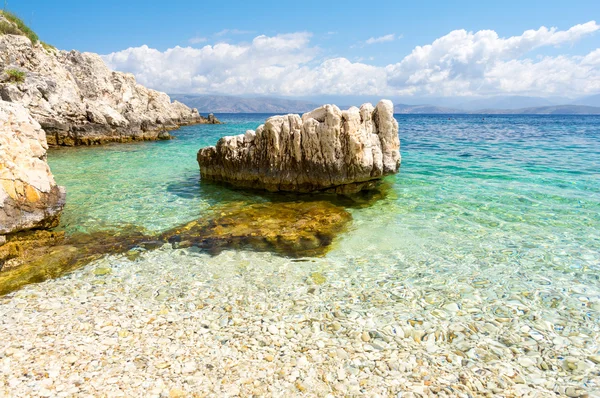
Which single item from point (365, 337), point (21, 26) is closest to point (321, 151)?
point (365, 337)

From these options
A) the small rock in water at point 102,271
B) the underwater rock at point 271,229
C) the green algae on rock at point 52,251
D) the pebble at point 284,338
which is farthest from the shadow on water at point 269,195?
the pebble at point 284,338

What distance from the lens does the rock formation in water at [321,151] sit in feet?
42.8

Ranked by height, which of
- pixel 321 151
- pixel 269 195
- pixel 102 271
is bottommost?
pixel 102 271

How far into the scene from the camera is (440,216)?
11.2m

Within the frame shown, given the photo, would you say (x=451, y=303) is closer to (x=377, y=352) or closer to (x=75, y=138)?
(x=377, y=352)

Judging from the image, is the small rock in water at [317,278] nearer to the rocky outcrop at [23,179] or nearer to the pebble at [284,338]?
the pebble at [284,338]

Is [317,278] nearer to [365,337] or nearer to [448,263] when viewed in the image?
[365,337]

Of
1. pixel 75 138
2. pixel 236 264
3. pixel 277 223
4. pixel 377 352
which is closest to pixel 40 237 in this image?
pixel 236 264

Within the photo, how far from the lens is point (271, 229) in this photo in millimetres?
10070

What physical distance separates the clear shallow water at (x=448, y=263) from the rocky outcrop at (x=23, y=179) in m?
1.01

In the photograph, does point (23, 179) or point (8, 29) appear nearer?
point (23, 179)

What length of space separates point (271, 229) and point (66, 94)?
3390cm

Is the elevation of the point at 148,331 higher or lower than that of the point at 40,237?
lower

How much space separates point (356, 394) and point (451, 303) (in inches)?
115
